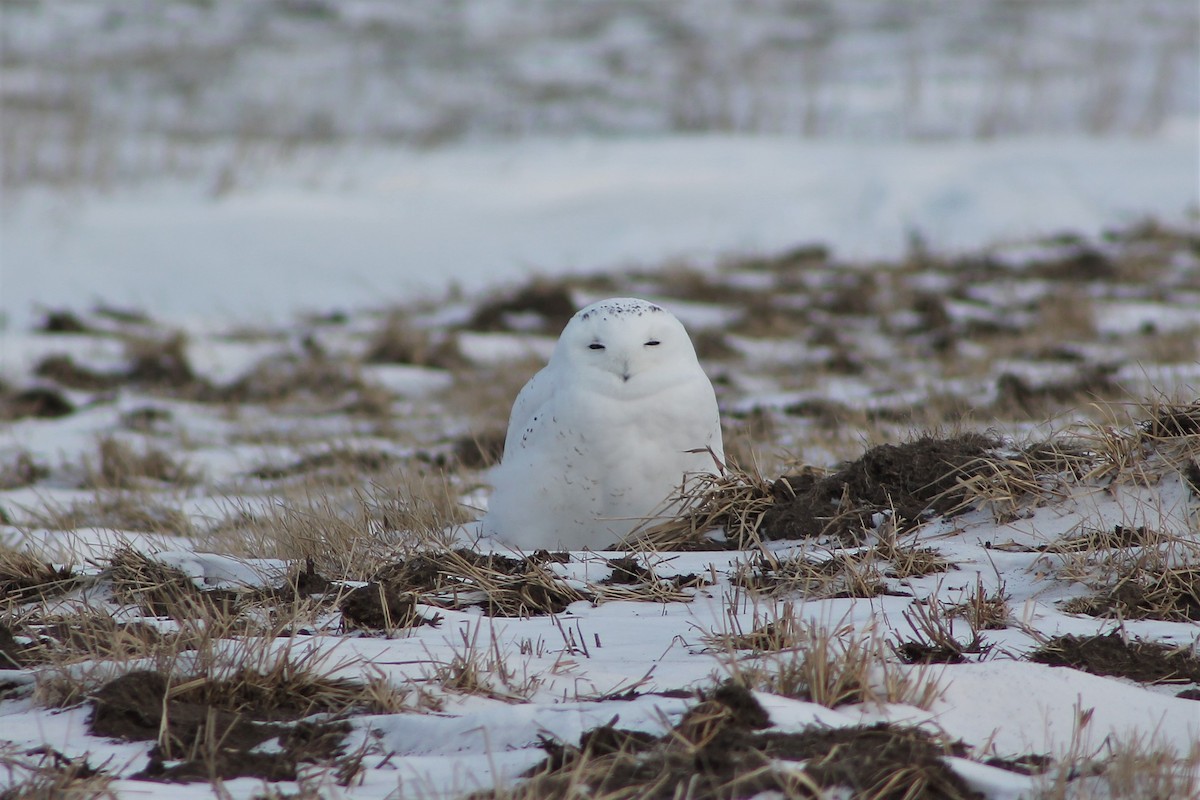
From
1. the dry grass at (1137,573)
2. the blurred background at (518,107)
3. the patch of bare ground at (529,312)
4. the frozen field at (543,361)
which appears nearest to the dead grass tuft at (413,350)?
Result: the frozen field at (543,361)

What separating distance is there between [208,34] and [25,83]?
4991 millimetres

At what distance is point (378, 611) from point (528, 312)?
24.0 feet

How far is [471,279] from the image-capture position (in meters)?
13.0

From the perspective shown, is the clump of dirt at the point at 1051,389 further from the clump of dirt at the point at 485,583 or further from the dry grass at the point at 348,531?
the clump of dirt at the point at 485,583

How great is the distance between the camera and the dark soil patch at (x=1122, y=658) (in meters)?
2.58

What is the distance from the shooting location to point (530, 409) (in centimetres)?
383

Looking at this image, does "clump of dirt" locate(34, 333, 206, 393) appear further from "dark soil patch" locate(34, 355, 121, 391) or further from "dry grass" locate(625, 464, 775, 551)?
"dry grass" locate(625, 464, 775, 551)

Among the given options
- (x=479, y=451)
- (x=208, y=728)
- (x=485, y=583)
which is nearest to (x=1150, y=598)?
(x=485, y=583)

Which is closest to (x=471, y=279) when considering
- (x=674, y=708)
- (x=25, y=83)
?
(x=25, y=83)

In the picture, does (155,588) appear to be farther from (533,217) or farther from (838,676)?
(533,217)

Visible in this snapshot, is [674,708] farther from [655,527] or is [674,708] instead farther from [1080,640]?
[655,527]

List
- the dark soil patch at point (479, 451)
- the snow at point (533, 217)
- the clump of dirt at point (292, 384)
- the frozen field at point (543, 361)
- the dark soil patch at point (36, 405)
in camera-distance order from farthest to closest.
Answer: the snow at point (533, 217)
the clump of dirt at point (292, 384)
the dark soil patch at point (36, 405)
the dark soil patch at point (479, 451)
the frozen field at point (543, 361)

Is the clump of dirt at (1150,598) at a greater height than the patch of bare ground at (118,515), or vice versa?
the clump of dirt at (1150,598)

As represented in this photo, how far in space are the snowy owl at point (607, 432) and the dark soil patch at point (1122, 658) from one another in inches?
51.6
